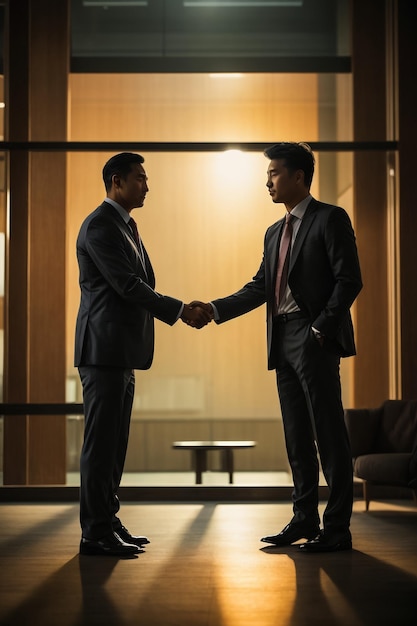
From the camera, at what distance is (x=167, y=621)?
2.56 metres

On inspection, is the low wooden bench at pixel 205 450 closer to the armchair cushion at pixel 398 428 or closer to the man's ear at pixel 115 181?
the armchair cushion at pixel 398 428

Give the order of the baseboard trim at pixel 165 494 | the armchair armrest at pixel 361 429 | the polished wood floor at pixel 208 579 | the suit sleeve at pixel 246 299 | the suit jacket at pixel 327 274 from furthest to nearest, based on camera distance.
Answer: the baseboard trim at pixel 165 494 < the armchair armrest at pixel 361 429 < the suit sleeve at pixel 246 299 < the suit jacket at pixel 327 274 < the polished wood floor at pixel 208 579

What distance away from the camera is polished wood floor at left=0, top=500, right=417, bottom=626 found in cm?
262

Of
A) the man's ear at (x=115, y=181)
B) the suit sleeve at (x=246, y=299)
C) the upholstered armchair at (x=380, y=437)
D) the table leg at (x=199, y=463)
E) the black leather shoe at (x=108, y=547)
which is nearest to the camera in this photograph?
the black leather shoe at (x=108, y=547)

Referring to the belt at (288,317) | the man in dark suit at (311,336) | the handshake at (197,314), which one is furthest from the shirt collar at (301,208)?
the handshake at (197,314)

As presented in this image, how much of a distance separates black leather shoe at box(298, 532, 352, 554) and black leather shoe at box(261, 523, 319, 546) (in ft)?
0.31

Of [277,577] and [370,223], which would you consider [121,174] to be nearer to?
[277,577]

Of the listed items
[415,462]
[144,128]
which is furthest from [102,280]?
[144,128]

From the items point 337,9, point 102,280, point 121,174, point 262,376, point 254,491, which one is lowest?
point 254,491

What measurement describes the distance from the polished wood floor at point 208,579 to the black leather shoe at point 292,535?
0.26 ft

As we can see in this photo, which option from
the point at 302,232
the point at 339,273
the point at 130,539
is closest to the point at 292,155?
the point at 302,232

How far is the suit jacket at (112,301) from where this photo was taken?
3.76 meters

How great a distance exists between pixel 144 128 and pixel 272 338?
266 centimetres

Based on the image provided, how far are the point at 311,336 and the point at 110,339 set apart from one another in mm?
836
